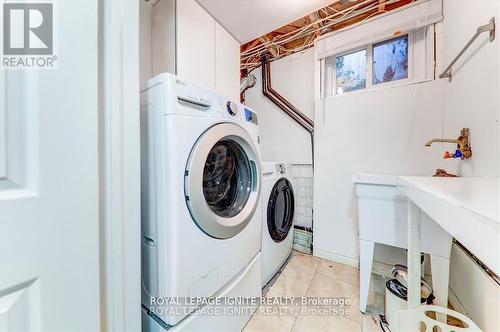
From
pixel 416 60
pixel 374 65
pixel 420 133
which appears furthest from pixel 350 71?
pixel 420 133

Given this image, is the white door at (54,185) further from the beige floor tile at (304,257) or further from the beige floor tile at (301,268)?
the beige floor tile at (304,257)

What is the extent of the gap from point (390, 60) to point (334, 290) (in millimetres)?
1852

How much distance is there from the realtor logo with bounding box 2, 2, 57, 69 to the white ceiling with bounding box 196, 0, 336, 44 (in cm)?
118

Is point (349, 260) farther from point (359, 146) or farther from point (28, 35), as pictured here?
point (28, 35)

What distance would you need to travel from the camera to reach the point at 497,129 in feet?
2.76

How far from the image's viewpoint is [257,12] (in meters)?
1.37

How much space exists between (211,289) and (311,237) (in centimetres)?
136

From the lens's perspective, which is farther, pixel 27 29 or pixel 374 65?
pixel 374 65

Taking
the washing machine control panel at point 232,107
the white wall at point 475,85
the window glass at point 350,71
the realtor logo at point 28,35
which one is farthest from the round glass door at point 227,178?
the window glass at point 350,71

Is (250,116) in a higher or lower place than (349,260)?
higher

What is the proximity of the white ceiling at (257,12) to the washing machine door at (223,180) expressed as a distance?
93 centimetres

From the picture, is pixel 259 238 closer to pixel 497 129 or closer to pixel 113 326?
pixel 113 326

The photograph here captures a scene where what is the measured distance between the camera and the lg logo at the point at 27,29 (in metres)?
0.39

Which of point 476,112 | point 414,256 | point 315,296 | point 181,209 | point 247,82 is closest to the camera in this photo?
point 181,209
